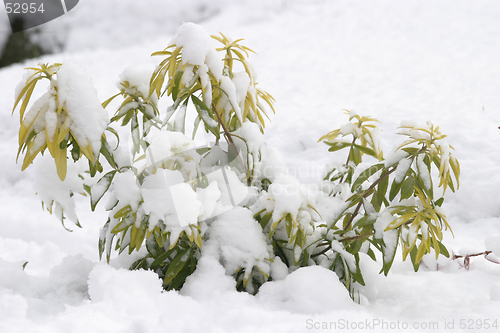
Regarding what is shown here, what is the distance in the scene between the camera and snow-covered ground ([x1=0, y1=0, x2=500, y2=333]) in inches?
29.0

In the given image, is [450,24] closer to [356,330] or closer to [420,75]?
[420,75]

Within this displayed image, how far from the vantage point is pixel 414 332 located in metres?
0.71

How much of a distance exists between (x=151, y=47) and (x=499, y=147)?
3248 millimetres

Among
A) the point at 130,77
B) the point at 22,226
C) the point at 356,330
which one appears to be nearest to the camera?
the point at 356,330

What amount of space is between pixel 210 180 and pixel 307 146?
54.8 inches

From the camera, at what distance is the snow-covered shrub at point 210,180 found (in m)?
0.72

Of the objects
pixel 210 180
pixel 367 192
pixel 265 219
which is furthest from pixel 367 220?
pixel 210 180

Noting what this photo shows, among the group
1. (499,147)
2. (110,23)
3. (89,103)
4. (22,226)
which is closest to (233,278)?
(89,103)

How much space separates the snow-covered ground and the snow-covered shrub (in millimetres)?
90

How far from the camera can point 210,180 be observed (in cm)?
91

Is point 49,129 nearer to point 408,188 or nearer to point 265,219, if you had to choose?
point 265,219

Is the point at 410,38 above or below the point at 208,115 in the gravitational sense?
below

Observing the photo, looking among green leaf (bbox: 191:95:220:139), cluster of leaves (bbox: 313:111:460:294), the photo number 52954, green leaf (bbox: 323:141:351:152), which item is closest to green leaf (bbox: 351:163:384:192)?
cluster of leaves (bbox: 313:111:460:294)

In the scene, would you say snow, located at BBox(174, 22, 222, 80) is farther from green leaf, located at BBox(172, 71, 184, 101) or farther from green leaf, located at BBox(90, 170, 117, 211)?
green leaf, located at BBox(90, 170, 117, 211)
